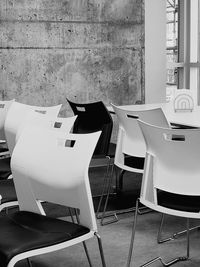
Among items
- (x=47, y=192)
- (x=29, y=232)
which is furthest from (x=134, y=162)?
(x=29, y=232)

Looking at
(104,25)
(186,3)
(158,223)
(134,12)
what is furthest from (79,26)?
(158,223)

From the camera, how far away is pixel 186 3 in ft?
25.3

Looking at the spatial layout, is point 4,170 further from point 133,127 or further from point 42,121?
point 133,127

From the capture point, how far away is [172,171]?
2541 millimetres

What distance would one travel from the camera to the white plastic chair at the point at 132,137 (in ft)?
11.1

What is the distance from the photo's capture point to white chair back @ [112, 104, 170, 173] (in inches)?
133

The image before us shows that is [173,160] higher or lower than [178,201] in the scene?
higher

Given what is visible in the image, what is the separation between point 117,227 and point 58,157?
1574mm

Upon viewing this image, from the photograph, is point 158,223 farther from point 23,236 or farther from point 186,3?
point 186,3

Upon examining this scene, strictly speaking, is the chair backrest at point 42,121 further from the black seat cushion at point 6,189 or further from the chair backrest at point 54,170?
the chair backrest at point 54,170

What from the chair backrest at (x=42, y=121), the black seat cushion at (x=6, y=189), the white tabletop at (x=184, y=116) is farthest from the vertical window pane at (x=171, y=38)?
the black seat cushion at (x=6, y=189)

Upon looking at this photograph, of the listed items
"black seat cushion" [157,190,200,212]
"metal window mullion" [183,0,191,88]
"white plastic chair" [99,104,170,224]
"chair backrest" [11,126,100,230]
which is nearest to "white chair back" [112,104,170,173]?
"white plastic chair" [99,104,170,224]

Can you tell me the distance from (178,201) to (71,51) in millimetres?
4303

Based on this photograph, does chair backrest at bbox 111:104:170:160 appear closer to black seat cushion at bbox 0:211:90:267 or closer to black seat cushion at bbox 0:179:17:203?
black seat cushion at bbox 0:179:17:203
